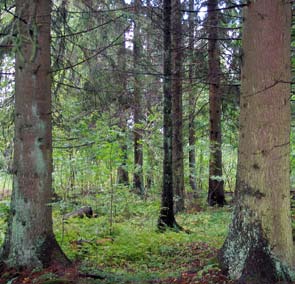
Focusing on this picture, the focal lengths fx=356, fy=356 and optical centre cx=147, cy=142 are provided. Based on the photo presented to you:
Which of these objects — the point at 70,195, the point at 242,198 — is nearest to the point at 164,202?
the point at 70,195

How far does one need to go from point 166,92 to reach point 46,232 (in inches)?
159

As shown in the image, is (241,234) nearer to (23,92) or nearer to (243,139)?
(243,139)

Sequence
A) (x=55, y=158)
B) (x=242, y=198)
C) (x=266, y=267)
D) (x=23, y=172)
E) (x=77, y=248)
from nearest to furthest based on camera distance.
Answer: (x=266, y=267), (x=242, y=198), (x=23, y=172), (x=77, y=248), (x=55, y=158)

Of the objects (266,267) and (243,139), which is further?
(243,139)

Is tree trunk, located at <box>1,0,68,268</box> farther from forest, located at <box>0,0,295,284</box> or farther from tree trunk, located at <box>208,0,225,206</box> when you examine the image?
tree trunk, located at <box>208,0,225,206</box>

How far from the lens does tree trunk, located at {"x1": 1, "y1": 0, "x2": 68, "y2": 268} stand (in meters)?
4.53

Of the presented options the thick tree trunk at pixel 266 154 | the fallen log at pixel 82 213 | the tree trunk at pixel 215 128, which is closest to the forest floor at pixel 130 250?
the fallen log at pixel 82 213

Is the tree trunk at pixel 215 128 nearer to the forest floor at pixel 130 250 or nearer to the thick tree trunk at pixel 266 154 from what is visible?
the forest floor at pixel 130 250

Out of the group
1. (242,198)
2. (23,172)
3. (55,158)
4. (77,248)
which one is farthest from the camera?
(55,158)

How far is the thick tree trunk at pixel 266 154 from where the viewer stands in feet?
11.8

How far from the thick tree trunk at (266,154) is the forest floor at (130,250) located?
473 mm

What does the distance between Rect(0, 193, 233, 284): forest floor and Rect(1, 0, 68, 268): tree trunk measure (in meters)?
0.28

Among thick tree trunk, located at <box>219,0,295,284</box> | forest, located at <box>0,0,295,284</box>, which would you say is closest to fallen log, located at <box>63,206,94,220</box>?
forest, located at <box>0,0,295,284</box>

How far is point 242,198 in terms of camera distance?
12.5ft
